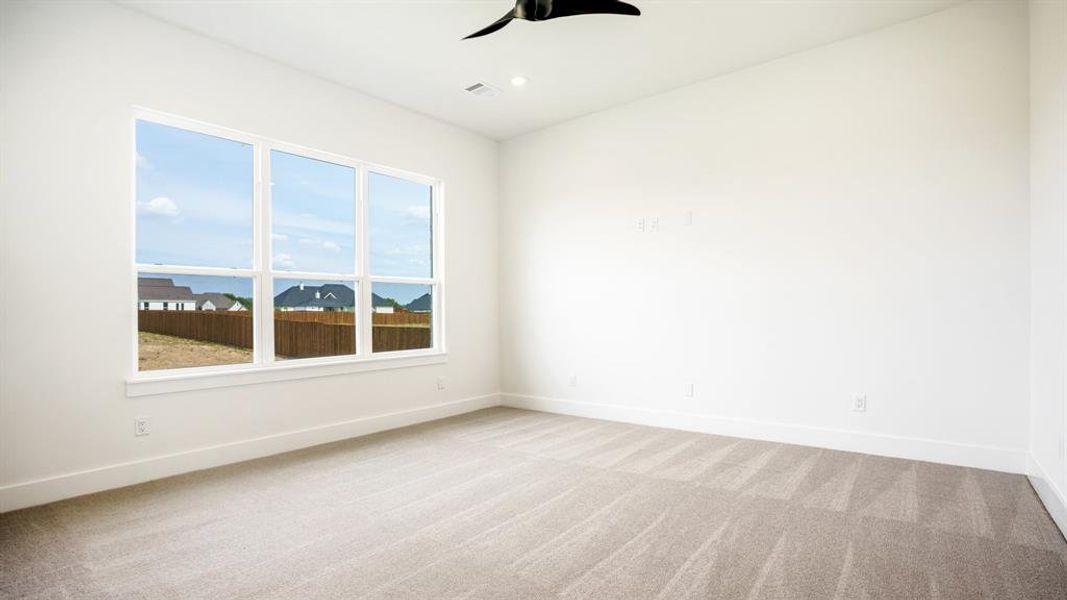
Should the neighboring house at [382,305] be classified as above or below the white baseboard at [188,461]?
above

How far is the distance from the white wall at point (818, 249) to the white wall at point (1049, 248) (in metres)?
0.19

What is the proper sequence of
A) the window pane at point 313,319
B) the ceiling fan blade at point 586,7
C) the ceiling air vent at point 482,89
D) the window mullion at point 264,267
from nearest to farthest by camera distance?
the ceiling fan blade at point 586,7, the window mullion at point 264,267, the window pane at point 313,319, the ceiling air vent at point 482,89

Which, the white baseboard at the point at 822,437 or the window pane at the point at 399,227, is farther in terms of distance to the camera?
the window pane at the point at 399,227

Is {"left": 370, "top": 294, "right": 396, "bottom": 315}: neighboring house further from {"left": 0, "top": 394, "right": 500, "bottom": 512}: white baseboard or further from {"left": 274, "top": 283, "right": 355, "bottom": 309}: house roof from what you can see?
{"left": 0, "top": 394, "right": 500, "bottom": 512}: white baseboard

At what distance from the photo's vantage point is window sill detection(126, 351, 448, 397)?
3393 millimetres

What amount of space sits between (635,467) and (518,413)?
2125 mm

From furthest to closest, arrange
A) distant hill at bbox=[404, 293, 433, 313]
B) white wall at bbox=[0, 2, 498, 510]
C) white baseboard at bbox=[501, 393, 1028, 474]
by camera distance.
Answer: distant hill at bbox=[404, 293, 433, 313]
white baseboard at bbox=[501, 393, 1028, 474]
white wall at bbox=[0, 2, 498, 510]

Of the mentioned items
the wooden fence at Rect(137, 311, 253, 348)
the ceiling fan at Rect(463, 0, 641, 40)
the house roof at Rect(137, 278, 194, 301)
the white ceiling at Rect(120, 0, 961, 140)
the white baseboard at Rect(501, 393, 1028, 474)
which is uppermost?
the white ceiling at Rect(120, 0, 961, 140)

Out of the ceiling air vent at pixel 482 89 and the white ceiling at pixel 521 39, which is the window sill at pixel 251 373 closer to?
the white ceiling at pixel 521 39

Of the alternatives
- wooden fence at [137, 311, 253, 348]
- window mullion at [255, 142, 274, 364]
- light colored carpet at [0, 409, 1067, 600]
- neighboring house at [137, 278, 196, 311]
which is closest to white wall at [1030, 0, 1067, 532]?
light colored carpet at [0, 409, 1067, 600]

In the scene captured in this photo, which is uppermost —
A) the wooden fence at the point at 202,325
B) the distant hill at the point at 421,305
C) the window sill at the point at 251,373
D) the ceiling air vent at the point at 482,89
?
the ceiling air vent at the point at 482,89

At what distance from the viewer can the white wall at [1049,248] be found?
8.37ft

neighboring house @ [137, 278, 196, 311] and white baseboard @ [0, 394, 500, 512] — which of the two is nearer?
white baseboard @ [0, 394, 500, 512]

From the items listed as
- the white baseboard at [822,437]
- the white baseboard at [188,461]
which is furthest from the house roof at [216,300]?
the white baseboard at [822,437]
